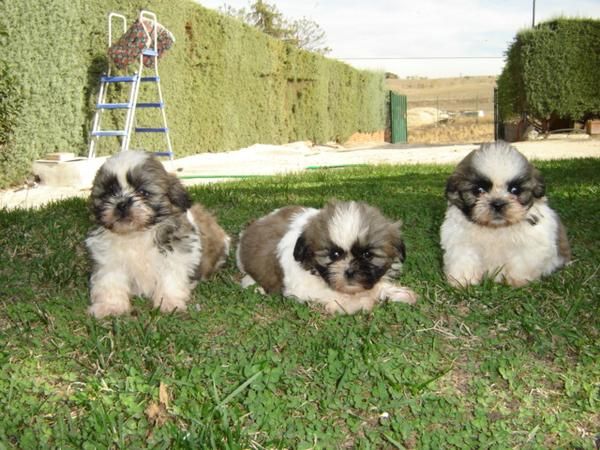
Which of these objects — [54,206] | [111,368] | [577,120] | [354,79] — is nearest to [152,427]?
[111,368]

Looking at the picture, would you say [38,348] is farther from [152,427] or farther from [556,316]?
[556,316]

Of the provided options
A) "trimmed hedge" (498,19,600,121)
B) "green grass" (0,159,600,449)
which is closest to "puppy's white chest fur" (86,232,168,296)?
"green grass" (0,159,600,449)

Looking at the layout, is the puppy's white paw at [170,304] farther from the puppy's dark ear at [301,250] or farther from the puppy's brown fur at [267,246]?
the puppy's dark ear at [301,250]

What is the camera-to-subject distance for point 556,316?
4.16 meters

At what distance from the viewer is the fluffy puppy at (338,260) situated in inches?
167

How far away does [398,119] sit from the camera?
40438mm

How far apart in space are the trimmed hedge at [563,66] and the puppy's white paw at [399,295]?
61.0ft

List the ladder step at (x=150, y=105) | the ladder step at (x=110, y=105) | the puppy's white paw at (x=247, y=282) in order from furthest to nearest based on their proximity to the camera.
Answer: the ladder step at (x=150, y=105), the ladder step at (x=110, y=105), the puppy's white paw at (x=247, y=282)

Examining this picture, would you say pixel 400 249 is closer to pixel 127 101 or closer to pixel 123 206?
pixel 123 206

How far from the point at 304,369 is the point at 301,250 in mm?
1066

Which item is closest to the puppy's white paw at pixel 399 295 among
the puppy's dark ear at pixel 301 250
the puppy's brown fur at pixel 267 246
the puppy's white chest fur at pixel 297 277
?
the puppy's white chest fur at pixel 297 277

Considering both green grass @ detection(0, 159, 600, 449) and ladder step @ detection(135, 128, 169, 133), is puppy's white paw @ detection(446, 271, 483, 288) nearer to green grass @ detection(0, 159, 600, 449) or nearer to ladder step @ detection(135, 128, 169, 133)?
green grass @ detection(0, 159, 600, 449)

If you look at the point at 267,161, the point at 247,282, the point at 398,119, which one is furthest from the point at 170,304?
the point at 398,119

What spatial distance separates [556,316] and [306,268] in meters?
1.64
